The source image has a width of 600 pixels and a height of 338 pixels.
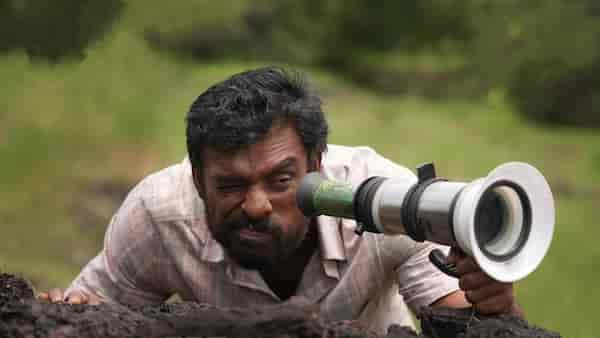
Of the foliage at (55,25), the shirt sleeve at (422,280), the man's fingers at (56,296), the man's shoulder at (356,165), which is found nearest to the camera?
the man's fingers at (56,296)

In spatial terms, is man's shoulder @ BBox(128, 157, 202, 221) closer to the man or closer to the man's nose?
the man

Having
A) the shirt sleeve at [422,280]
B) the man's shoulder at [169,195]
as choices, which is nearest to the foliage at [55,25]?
the man's shoulder at [169,195]

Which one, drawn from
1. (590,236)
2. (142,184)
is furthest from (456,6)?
(142,184)

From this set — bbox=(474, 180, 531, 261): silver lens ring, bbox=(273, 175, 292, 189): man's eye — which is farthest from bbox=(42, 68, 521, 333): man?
bbox=(474, 180, 531, 261): silver lens ring

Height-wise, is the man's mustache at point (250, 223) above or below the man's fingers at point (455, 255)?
below

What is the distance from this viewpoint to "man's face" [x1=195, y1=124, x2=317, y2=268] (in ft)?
4.89

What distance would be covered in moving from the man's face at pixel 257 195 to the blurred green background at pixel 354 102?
4.60 ft

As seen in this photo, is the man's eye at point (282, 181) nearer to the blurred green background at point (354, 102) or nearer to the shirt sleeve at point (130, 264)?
A: the shirt sleeve at point (130, 264)

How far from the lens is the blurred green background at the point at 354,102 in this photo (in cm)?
355

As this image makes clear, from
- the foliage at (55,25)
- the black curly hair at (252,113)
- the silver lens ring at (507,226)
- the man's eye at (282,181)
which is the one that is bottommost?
the man's eye at (282,181)

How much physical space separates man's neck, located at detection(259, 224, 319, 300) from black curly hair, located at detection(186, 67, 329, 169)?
0.18 m

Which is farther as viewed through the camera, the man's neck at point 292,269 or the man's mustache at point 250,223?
the man's neck at point 292,269

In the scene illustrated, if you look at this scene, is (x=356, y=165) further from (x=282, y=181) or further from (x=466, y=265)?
(x=466, y=265)

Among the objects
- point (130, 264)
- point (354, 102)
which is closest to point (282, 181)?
point (130, 264)
